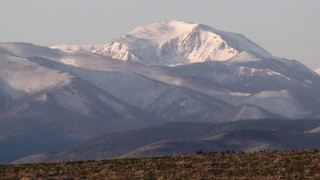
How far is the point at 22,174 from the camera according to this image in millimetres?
78125

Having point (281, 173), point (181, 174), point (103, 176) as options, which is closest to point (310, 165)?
point (281, 173)

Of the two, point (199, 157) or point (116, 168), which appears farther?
point (199, 157)

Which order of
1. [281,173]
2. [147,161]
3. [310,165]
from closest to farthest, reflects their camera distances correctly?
[281,173] < [310,165] < [147,161]

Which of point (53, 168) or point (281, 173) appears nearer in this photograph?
point (281, 173)

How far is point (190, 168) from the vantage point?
261 ft

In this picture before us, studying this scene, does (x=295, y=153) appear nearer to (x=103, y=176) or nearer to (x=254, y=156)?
(x=254, y=156)

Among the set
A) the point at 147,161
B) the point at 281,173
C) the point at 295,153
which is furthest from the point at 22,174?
the point at 295,153

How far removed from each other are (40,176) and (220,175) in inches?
565

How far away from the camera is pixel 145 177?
73.8 m

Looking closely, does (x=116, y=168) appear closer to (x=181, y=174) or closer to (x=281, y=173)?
(x=181, y=174)

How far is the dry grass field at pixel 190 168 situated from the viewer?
74.1 metres

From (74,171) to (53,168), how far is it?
369cm

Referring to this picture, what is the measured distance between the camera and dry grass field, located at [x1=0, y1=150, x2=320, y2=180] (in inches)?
2916

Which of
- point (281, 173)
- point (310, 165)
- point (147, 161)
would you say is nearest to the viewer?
point (281, 173)
